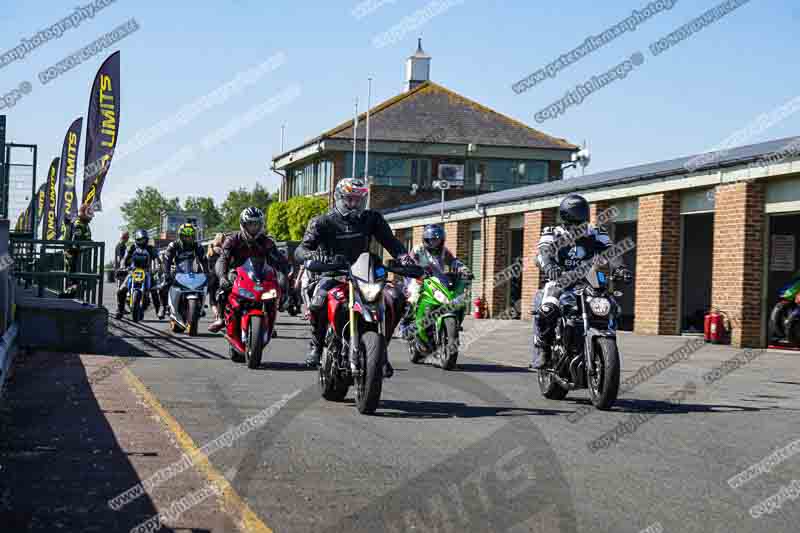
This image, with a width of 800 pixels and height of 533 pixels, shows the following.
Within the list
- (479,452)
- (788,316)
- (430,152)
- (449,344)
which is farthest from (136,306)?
(430,152)

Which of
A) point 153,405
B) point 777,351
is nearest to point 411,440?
point 153,405

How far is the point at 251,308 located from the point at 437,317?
2.40 metres

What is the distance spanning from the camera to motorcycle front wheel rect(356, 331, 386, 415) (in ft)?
27.7

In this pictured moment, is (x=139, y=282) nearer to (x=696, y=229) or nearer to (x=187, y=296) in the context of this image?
(x=187, y=296)

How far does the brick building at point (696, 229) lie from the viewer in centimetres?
1983

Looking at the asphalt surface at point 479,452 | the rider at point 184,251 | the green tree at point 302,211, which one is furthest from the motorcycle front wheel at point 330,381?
the green tree at point 302,211

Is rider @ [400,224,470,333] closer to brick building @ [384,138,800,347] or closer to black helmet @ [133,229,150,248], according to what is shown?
brick building @ [384,138,800,347]

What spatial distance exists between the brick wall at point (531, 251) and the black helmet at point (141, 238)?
451 inches

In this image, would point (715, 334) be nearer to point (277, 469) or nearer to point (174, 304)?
point (174, 304)

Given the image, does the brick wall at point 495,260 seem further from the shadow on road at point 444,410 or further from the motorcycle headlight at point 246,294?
the shadow on road at point 444,410

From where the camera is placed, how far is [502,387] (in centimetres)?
1116

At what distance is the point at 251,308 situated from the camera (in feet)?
42.2

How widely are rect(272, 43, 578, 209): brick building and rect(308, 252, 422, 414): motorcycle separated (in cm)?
4844

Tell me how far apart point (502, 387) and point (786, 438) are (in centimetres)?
369
